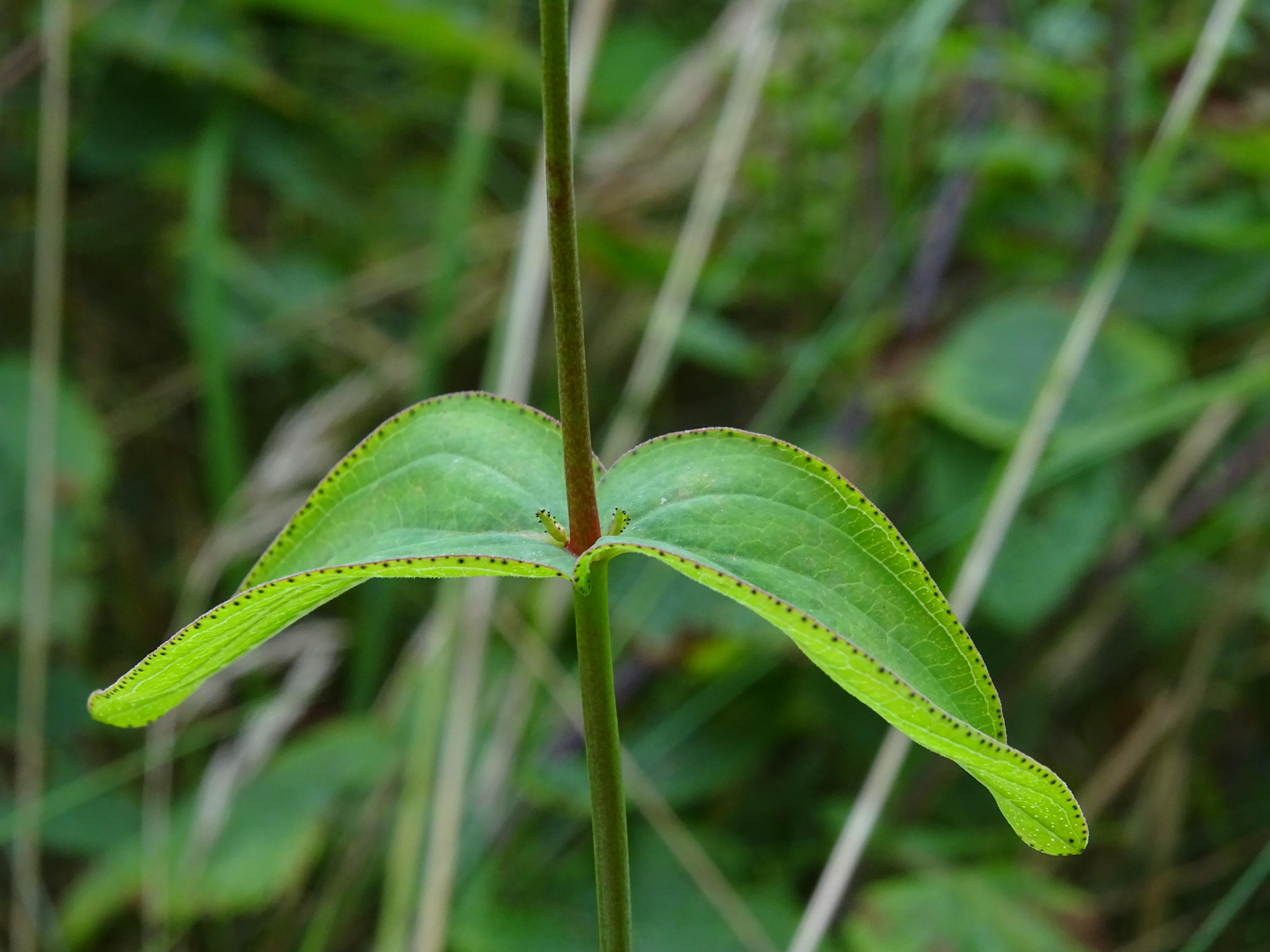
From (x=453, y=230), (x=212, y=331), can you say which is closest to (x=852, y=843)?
(x=453, y=230)

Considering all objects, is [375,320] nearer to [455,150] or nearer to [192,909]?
[455,150]

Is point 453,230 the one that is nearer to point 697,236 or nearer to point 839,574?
point 697,236

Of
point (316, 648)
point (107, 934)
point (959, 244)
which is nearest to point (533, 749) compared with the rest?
point (316, 648)

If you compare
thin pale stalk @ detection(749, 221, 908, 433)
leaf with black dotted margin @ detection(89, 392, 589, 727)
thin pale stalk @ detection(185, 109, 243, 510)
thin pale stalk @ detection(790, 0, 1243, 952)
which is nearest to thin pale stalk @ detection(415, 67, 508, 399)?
thin pale stalk @ detection(185, 109, 243, 510)

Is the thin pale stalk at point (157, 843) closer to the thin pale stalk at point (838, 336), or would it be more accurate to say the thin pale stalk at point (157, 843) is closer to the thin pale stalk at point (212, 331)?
the thin pale stalk at point (212, 331)

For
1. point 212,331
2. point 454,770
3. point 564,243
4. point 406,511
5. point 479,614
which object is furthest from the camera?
point 212,331

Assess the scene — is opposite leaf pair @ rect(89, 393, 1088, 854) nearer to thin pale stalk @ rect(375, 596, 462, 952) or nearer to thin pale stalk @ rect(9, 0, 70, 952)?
thin pale stalk @ rect(375, 596, 462, 952)
